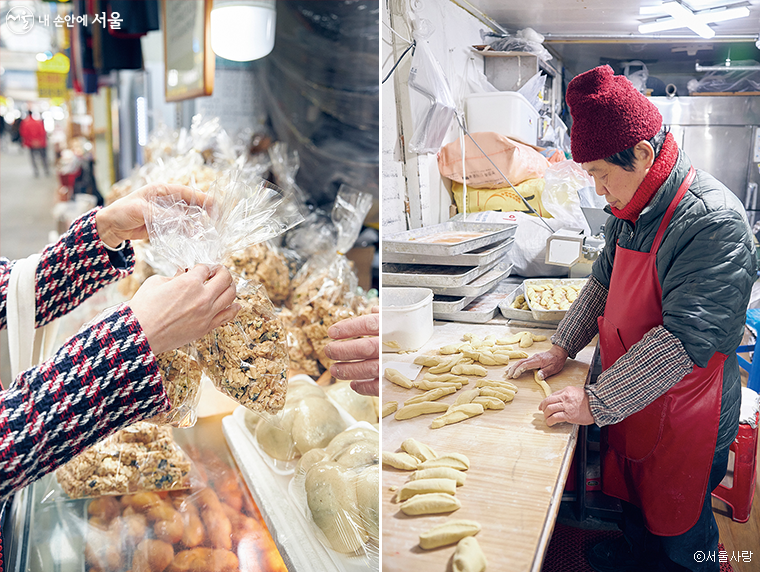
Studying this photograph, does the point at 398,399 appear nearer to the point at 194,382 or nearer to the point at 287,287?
the point at 194,382

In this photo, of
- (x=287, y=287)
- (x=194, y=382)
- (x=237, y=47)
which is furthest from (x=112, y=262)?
(x=237, y=47)

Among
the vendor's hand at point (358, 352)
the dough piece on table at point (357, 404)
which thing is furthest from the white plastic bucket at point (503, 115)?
the dough piece on table at point (357, 404)

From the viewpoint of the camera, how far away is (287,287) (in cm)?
154

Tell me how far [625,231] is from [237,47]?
176 centimetres

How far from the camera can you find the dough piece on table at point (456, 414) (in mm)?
619

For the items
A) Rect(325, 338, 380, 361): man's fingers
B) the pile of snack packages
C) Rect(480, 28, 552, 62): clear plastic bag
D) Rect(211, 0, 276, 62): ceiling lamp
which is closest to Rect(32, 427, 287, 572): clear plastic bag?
the pile of snack packages

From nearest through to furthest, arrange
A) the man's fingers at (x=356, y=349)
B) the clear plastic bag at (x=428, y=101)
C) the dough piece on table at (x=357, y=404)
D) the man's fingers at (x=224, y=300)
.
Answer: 1. the clear plastic bag at (x=428, y=101)
2. the man's fingers at (x=224, y=300)
3. the man's fingers at (x=356, y=349)
4. the dough piece on table at (x=357, y=404)

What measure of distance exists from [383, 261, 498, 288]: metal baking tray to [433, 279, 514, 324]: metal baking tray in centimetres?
4

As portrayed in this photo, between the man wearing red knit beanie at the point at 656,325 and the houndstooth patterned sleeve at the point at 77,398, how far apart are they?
52 centimetres

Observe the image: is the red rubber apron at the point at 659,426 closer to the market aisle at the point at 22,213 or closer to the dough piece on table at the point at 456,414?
the dough piece on table at the point at 456,414

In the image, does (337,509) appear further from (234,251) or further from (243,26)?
(243,26)

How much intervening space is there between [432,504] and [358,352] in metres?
0.33

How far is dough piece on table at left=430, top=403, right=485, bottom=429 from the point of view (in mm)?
619

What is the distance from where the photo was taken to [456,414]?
63 cm
